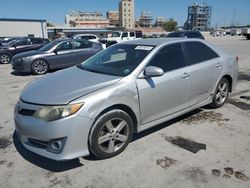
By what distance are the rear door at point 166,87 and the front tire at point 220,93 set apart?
1150 mm

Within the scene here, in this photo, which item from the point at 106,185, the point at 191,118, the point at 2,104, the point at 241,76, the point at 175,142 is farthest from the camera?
the point at 241,76

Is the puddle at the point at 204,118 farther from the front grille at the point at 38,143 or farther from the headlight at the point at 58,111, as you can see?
the front grille at the point at 38,143

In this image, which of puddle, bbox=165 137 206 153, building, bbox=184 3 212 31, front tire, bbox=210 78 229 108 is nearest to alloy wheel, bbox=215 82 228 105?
front tire, bbox=210 78 229 108

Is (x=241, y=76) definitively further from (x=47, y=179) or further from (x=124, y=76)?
(x=47, y=179)

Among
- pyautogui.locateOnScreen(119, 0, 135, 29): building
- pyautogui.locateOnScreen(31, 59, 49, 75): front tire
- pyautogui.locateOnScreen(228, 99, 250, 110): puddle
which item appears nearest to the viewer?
pyautogui.locateOnScreen(228, 99, 250, 110): puddle

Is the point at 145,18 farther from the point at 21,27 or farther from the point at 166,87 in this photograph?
the point at 166,87

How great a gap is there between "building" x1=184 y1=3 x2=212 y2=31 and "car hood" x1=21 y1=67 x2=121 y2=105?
481 ft

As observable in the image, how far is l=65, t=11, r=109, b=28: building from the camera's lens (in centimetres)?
12631

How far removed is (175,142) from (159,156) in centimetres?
51

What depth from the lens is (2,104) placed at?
5.93 meters

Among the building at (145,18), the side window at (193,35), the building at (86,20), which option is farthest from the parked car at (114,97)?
the building at (145,18)

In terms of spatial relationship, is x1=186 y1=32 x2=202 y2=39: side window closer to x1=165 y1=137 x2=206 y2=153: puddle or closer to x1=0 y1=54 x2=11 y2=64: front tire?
x1=0 y1=54 x2=11 y2=64: front tire

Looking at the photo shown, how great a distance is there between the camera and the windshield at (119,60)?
360 centimetres

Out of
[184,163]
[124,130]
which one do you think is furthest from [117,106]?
[184,163]
